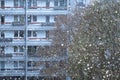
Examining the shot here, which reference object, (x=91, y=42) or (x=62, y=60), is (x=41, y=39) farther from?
(x=91, y=42)

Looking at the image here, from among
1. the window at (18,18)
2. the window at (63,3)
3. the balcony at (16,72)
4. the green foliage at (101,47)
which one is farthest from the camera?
the window at (63,3)

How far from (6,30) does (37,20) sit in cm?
252

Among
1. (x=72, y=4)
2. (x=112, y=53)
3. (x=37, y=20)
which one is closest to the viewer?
(x=112, y=53)

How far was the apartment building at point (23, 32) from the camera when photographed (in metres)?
35.0

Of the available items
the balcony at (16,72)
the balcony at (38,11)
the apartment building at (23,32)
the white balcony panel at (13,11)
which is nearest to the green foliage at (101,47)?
the balcony at (16,72)

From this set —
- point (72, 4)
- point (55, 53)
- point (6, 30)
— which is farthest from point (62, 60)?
point (6, 30)

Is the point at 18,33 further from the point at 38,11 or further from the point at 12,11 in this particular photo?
the point at 38,11

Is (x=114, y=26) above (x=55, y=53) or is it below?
above

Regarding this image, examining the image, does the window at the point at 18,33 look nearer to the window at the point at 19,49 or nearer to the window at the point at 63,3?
the window at the point at 19,49

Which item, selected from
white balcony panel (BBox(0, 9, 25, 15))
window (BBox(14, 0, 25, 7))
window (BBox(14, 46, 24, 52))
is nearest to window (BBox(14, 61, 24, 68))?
→ window (BBox(14, 46, 24, 52))

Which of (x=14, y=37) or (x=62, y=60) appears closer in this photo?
(x=62, y=60)

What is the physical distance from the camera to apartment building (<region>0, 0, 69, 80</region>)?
115 feet

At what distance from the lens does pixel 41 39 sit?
3534 centimetres

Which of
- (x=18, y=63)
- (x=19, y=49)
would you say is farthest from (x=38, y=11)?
(x=18, y=63)
